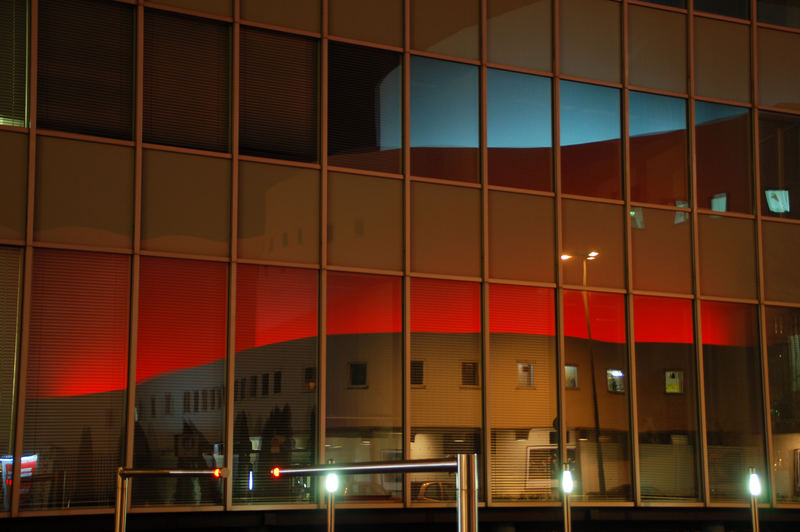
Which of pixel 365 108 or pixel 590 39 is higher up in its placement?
pixel 590 39

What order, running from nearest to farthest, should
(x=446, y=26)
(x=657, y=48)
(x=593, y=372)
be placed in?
(x=446, y=26) → (x=593, y=372) → (x=657, y=48)

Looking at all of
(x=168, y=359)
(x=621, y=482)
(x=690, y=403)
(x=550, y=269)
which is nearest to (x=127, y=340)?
(x=168, y=359)

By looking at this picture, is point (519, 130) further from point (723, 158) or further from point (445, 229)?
point (723, 158)

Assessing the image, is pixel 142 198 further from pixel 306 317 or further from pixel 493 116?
pixel 493 116

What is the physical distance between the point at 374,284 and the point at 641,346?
5.58m

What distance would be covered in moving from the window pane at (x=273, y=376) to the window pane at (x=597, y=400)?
16.3 ft

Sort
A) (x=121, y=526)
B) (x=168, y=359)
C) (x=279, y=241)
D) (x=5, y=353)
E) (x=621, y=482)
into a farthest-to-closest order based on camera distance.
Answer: (x=621, y=482), (x=279, y=241), (x=168, y=359), (x=5, y=353), (x=121, y=526)

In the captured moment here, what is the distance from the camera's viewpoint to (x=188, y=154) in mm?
15352

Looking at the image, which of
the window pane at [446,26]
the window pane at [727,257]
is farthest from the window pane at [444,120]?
the window pane at [727,257]

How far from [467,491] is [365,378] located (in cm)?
1186

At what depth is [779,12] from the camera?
2031 centimetres

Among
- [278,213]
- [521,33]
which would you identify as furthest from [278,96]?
[521,33]

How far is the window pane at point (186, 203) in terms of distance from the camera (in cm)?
1502

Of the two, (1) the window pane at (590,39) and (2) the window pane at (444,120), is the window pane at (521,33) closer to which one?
(1) the window pane at (590,39)
